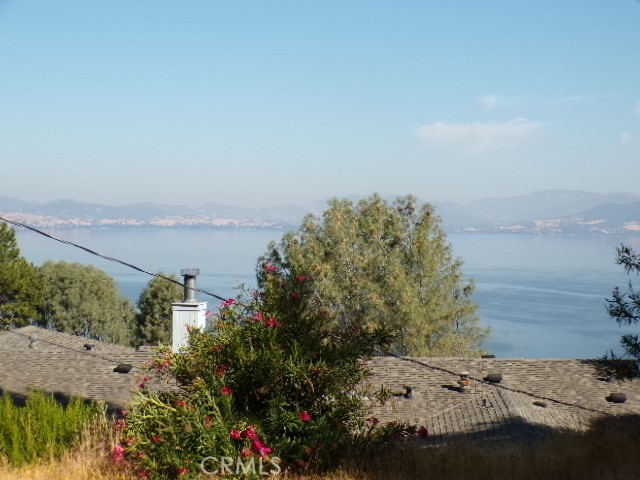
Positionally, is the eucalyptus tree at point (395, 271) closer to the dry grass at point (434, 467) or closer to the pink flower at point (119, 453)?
the dry grass at point (434, 467)

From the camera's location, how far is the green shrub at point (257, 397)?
7.91m

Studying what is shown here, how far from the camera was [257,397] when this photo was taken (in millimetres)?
8461

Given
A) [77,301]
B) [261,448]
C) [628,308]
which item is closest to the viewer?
[261,448]

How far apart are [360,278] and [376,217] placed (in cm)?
443

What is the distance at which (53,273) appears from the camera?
71.2 metres

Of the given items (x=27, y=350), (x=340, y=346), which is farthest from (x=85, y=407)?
(x=27, y=350)

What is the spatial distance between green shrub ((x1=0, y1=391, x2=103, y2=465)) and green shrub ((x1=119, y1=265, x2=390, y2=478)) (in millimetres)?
1018

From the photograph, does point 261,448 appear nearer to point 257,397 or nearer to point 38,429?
point 257,397

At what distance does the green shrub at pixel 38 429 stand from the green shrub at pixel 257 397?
1018 mm

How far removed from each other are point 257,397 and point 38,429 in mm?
2957

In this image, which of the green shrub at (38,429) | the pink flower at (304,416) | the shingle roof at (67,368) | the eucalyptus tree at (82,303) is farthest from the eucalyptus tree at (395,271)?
the pink flower at (304,416)

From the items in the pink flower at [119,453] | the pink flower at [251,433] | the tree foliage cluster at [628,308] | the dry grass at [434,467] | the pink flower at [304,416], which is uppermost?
the tree foliage cluster at [628,308]

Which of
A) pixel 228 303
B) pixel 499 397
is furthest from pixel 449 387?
pixel 228 303

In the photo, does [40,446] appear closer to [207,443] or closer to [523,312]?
[207,443]
